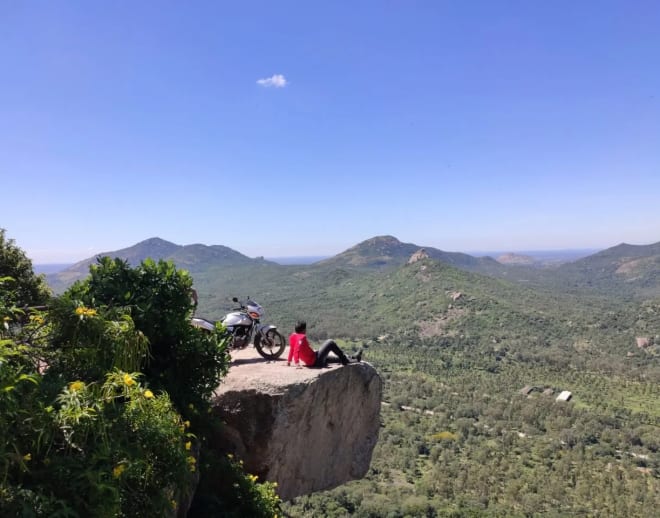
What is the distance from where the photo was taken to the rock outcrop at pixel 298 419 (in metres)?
10.1

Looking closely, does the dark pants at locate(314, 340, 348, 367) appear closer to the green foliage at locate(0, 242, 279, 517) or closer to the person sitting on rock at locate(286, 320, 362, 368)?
the person sitting on rock at locate(286, 320, 362, 368)

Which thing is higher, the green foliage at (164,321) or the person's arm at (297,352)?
the green foliage at (164,321)

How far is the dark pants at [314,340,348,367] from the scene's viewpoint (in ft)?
38.7

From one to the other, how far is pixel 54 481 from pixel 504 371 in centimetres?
14755

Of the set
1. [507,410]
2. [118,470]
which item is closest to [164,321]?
[118,470]

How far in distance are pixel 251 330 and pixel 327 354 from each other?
242 cm

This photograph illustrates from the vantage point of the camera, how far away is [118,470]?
3.90 meters

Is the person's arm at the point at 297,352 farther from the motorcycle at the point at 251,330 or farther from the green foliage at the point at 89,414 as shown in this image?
the green foliage at the point at 89,414

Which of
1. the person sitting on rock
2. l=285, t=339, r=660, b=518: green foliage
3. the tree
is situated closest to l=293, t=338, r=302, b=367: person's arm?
the person sitting on rock

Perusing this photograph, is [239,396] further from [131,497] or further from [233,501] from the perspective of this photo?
[131,497]

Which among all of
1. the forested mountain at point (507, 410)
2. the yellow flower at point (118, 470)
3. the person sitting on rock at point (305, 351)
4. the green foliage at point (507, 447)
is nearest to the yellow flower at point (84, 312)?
the yellow flower at point (118, 470)

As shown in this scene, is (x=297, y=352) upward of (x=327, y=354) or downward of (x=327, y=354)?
upward

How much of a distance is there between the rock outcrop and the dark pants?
10.9 inches

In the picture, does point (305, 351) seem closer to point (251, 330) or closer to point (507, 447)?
point (251, 330)
